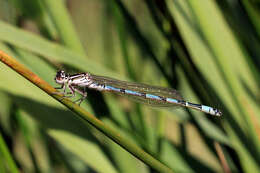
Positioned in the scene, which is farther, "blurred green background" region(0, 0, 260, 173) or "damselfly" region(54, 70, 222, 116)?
"damselfly" region(54, 70, 222, 116)

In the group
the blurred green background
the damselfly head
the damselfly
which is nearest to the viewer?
the blurred green background

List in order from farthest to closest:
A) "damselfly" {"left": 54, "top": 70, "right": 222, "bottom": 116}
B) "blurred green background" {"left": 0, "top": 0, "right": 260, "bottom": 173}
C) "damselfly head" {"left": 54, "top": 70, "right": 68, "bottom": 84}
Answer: "damselfly" {"left": 54, "top": 70, "right": 222, "bottom": 116} < "damselfly head" {"left": 54, "top": 70, "right": 68, "bottom": 84} < "blurred green background" {"left": 0, "top": 0, "right": 260, "bottom": 173}

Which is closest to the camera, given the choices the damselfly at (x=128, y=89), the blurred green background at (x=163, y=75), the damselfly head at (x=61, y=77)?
the blurred green background at (x=163, y=75)

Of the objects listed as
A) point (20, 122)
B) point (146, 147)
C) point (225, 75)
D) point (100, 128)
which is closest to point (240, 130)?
point (225, 75)

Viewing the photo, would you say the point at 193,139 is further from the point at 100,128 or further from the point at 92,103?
the point at 100,128

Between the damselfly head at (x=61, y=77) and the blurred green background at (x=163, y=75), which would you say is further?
the damselfly head at (x=61, y=77)

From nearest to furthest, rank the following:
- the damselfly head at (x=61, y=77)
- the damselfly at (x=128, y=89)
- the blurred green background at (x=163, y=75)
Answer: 1. the blurred green background at (x=163, y=75)
2. the damselfly head at (x=61, y=77)
3. the damselfly at (x=128, y=89)
